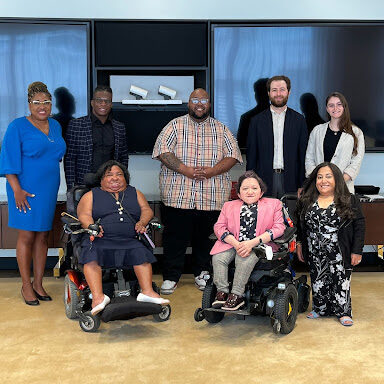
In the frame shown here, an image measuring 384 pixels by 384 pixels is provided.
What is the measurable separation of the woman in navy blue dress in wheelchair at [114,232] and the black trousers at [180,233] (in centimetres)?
58

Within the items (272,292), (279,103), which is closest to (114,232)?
(272,292)

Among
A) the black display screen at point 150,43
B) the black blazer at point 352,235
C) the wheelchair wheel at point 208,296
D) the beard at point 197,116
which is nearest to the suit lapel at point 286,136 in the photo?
the beard at point 197,116

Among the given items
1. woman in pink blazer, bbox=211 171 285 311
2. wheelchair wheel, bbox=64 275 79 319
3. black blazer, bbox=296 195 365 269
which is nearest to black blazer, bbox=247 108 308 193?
woman in pink blazer, bbox=211 171 285 311

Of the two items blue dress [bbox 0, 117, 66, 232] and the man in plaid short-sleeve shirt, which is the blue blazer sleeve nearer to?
blue dress [bbox 0, 117, 66, 232]

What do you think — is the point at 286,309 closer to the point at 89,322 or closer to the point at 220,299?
the point at 220,299

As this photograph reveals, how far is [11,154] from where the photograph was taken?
146 inches

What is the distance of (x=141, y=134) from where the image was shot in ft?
15.5

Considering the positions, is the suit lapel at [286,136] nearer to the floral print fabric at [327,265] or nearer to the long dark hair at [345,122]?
the long dark hair at [345,122]

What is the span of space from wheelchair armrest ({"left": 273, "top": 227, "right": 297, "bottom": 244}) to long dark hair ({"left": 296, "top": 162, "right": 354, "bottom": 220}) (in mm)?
240

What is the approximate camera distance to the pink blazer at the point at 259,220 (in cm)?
335

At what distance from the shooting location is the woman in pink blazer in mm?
3205

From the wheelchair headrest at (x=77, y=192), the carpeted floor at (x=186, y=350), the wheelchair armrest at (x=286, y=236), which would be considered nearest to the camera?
the carpeted floor at (x=186, y=350)

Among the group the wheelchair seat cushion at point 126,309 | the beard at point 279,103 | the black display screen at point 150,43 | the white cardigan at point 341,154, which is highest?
the black display screen at point 150,43

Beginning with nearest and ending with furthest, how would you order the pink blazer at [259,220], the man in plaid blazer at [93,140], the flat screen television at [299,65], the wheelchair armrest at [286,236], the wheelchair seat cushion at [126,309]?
the wheelchair seat cushion at [126,309], the wheelchair armrest at [286,236], the pink blazer at [259,220], the man in plaid blazer at [93,140], the flat screen television at [299,65]
